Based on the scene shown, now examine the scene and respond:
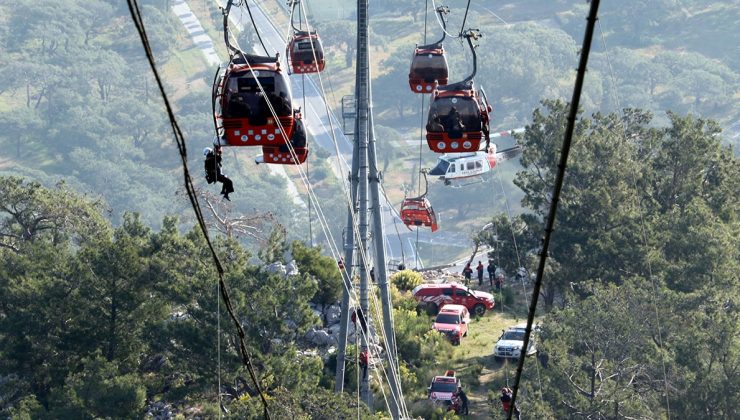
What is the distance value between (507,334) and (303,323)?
24.3 feet

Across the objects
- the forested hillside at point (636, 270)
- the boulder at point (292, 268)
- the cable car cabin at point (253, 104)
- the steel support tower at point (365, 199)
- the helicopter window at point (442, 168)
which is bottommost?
the helicopter window at point (442, 168)

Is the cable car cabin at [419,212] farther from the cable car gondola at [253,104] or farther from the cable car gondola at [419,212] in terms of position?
the cable car gondola at [253,104]

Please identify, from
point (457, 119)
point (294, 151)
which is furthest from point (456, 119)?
point (294, 151)

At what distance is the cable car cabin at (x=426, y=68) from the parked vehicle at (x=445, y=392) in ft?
27.8

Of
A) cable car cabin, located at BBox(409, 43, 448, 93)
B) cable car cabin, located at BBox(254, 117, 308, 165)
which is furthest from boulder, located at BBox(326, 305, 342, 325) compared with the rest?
cable car cabin, located at BBox(254, 117, 308, 165)

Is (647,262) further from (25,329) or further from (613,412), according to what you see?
(25,329)

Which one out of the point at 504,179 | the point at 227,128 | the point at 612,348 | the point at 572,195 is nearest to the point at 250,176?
the point at 504,179

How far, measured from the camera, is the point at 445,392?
41000 mm

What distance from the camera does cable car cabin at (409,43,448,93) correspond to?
38969 mm

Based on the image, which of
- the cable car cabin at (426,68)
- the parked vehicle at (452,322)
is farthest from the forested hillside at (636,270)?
the cable car cabin at (426,68)

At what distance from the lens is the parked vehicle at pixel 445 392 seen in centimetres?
4069

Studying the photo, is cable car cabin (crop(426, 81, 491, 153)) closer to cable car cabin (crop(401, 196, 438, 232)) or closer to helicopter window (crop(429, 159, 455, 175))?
cable car cabin (crop(401, 196, 438, 232))

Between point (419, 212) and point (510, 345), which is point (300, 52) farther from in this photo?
point (510, 345)

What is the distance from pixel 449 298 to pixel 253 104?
2433cm
